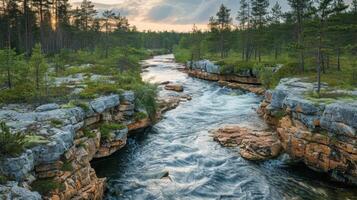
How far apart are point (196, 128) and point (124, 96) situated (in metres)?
7.55

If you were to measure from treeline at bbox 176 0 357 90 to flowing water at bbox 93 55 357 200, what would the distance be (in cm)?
1062

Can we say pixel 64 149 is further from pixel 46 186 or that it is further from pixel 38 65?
pixel 38 65

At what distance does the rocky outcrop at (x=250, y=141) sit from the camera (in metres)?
23.0

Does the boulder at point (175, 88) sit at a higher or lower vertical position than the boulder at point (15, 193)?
higher

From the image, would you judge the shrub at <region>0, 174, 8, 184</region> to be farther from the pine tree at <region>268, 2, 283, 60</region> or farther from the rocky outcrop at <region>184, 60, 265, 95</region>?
the pine tree at <region>268, 2, 283, 60</region>

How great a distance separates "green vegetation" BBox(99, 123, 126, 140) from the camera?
22.4m

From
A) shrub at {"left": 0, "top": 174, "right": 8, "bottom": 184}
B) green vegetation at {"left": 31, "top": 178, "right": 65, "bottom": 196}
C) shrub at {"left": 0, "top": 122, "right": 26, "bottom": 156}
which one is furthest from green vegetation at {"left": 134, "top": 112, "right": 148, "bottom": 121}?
shrub at {"left": 0, "top": 174, "right": 8, "bottom": 184}

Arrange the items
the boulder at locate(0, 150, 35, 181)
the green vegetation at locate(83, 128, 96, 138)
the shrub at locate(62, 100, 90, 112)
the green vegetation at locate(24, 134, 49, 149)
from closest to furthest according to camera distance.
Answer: the boulder at locate(0, 150, 35, 181) < the green vegetation at locate(24, 134, 49, 149) < the green vegetation at locate(83, 128, 96, 138) < the shrub at locate(62, 100, 90, 112)

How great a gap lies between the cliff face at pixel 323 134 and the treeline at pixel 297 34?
6055 mm

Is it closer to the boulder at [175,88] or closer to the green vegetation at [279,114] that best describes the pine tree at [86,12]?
the boulder at [175,88]

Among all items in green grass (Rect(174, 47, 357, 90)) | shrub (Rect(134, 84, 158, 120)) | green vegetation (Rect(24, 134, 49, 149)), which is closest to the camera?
green vegetation (Rect(24, 134, 49, 149))

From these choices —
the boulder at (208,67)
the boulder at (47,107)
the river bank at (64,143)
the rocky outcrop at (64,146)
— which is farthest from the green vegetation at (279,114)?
the boulder at (208,67)

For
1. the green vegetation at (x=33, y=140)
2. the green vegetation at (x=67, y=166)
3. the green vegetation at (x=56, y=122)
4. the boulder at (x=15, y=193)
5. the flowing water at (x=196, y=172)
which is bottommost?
the flowing water at (x=196, y=172)

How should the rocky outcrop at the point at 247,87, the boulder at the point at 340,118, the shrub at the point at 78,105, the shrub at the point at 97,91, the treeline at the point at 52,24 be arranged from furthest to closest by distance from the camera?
the treeline at the point at 52,24 < the rocky outcrop at the point at 247,87 < the shrub at the point at 97,91 < the shrub at the point at 78,105 < the boulder at the point at 340,118
